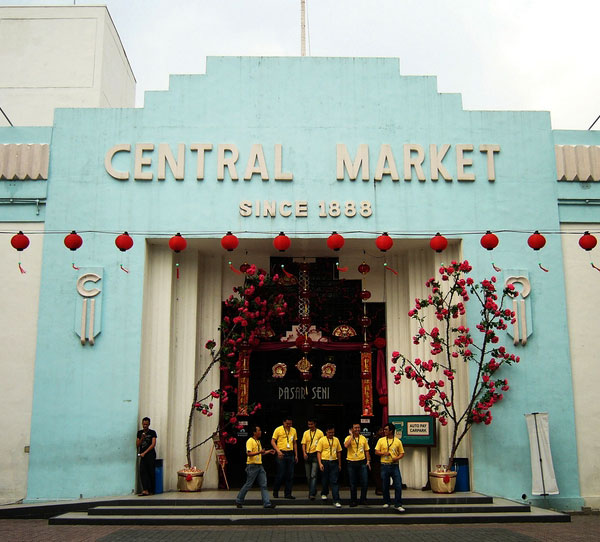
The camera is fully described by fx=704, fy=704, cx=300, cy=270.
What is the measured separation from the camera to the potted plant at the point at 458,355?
46.1 ft

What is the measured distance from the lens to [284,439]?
45.0 ft

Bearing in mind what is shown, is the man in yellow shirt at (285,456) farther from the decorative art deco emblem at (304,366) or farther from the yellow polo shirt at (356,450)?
the decorative art deco emblem at (304,366)

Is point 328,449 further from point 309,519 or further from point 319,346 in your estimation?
point 319,346

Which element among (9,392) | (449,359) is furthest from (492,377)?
(9,392)

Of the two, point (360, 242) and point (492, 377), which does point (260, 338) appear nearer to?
point (360, 242)

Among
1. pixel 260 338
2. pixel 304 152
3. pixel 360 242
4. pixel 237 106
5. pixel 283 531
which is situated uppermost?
pixel 237 106

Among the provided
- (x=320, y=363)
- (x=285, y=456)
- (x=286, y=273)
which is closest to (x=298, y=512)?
(x=285, y=456)

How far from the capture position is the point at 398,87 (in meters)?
15.7

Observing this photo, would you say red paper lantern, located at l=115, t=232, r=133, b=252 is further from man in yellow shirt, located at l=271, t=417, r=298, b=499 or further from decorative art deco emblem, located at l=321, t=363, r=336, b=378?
decorative art deco emblem, located at l=321, t=363, r=336, b=378

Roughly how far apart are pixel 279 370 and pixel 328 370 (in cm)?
114

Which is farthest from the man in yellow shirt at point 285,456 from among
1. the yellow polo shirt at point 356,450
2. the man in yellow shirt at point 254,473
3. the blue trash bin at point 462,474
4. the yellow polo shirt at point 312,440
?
the blue trash bin at point 462,474

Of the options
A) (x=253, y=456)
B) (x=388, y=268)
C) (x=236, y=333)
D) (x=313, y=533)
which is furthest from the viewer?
(x=388, y=268)

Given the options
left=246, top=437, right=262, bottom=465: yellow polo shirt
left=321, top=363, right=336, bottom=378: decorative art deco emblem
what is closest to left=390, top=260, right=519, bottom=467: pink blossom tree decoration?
left=321, top=363, right=336, bottom=378: decorative art deco emblem

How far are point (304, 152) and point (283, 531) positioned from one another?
7848mm
